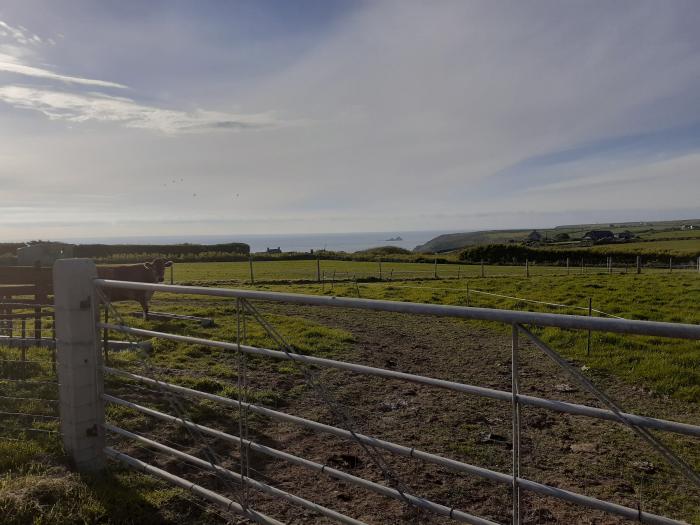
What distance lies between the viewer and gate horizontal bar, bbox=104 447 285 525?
3.37 metres

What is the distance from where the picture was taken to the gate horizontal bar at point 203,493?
3.37 m

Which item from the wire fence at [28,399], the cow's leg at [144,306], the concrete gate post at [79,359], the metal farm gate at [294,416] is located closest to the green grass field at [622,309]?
the metal farm gate at [294,416]

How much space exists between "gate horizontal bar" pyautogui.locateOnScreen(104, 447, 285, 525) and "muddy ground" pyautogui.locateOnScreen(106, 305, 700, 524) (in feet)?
0.33

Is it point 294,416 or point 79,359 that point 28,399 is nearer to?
point 79,359

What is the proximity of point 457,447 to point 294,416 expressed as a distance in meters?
2.12

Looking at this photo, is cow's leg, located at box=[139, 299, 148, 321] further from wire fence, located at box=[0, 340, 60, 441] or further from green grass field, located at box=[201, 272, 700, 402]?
green grass field, located at box=[201, 272, 700, 402]

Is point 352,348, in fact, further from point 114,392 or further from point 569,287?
point 569,287

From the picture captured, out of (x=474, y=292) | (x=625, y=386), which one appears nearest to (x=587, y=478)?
(x=625, y=386)

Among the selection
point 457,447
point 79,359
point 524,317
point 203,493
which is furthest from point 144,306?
point 524,317

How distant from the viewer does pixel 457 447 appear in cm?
533

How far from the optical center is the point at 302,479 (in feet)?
15.0

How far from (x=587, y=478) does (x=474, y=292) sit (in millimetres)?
15588

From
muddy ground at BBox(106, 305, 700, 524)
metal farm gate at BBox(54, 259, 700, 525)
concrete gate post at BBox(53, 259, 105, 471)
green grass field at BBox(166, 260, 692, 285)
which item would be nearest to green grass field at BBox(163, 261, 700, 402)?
muddy ground at BBox(106, 305, 700, 524)

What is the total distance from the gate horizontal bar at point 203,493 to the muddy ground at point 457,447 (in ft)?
0.33
